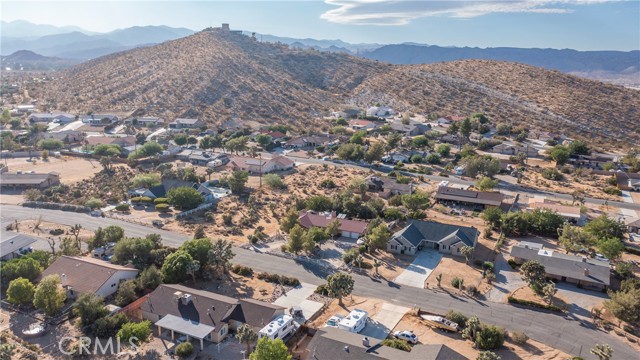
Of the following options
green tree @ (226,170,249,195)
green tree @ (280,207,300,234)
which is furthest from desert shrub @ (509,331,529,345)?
green tree @ (226,170,249,195)

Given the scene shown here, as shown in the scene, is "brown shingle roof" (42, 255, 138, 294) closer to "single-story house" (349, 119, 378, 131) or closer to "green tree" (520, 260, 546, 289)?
"green tree" (520, 260, 546, 289)

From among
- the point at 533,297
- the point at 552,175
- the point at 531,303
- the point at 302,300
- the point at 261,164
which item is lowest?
the point at 302,300

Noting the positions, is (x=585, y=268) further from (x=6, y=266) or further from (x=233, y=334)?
(x=6, y=266)

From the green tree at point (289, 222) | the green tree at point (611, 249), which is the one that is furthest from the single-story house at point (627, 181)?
the green tree at point (289, 222)

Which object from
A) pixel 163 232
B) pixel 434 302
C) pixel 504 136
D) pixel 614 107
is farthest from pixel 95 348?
pixel 614 107

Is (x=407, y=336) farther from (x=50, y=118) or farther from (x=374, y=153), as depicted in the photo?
(x=50, y=118)

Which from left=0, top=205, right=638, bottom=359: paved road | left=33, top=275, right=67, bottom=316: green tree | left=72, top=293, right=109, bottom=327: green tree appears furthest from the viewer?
left=33, top=275, right=67, bottom=316: green tree

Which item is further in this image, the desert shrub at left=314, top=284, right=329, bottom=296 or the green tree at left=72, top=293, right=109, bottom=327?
the desert shrub at left=314, top=284, right=329, bottom=296

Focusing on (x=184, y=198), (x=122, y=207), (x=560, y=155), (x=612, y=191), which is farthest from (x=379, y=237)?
(x=560, y=155)
